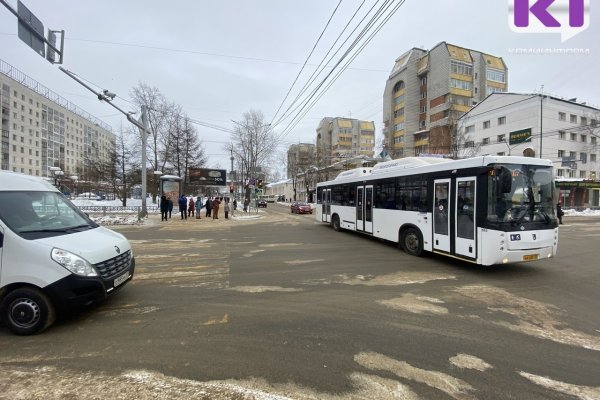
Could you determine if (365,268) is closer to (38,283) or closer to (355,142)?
(38,283)

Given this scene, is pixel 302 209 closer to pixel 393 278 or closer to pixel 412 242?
pixel 412 242

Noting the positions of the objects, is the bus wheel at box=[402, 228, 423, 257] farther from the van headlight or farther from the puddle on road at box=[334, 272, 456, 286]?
the van headlight

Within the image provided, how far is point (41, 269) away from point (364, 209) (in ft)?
34.8

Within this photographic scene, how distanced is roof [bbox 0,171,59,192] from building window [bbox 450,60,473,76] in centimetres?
6667

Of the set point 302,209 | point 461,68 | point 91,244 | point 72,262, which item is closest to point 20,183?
point 91,244

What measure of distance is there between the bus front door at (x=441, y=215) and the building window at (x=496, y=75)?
66303mm

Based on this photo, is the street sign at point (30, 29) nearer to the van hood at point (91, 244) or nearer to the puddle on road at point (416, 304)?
the van hood at point (91, 244)

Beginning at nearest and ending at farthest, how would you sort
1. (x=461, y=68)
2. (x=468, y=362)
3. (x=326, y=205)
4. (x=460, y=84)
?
(x=468, y=362), (x=326, y=205), (x=460, y=84), (x=461, y=68)

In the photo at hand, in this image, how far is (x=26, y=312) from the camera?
372cm

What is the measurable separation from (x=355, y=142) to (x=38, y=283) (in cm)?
9565

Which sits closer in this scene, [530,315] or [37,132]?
[530,315]

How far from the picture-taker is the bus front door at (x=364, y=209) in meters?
12.0

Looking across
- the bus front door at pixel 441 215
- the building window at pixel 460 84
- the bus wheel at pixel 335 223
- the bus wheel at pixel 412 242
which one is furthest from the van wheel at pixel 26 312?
the building window at pixel 460 84

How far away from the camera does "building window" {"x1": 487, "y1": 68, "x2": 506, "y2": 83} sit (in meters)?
60.4
